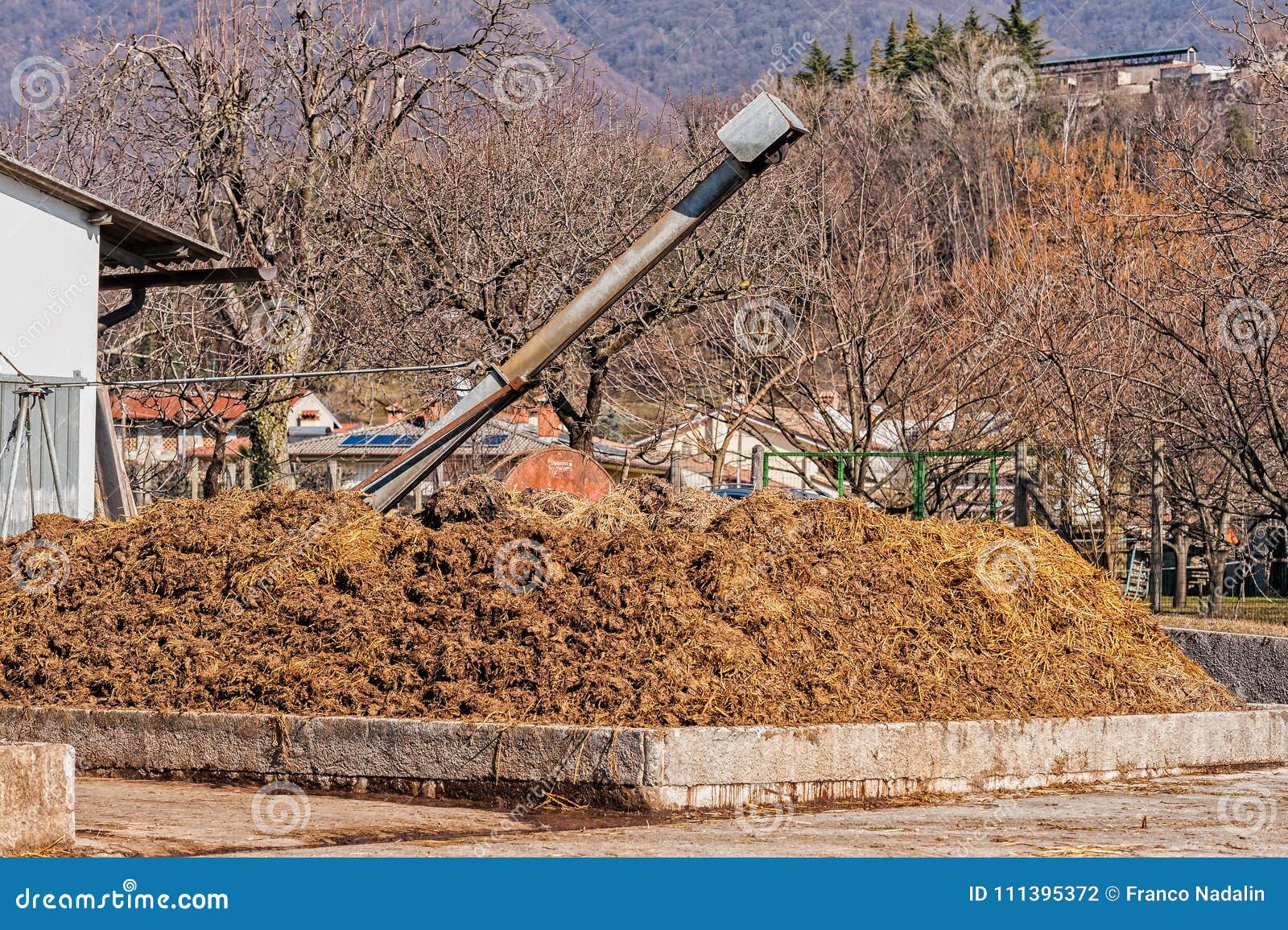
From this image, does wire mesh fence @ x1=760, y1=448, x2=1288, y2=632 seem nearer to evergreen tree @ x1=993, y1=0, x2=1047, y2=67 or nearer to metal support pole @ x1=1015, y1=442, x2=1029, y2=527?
metal support pole @ x1=1015, y1=442, x2=1029, y2=527

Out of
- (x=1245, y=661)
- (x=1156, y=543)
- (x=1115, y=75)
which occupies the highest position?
(x=1115, y=75)

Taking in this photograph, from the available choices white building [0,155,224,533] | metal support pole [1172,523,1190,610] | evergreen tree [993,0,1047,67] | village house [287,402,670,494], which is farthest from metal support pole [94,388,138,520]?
evergreen tree [993,0,1047,67]

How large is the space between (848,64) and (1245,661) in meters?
57.7

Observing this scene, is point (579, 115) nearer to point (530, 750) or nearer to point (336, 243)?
point (336, 243)

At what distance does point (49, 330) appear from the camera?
1366 cm

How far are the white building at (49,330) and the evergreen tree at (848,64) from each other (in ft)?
157

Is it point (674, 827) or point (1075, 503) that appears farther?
point (1075, 503)

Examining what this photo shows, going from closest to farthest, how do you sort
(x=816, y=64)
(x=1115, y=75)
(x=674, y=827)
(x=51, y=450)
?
(x=674, y=827) → (x=51, y=450) → (x=816, y=64) → (x=1115, y=75)

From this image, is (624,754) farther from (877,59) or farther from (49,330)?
(877,59)

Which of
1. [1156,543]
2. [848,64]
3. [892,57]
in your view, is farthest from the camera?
[892,57]

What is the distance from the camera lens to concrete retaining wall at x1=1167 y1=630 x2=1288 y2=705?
35.7 ft

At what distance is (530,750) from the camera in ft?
24.1

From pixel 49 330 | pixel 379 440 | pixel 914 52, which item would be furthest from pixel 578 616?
pixel 914 52

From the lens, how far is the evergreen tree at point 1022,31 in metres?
68.6
